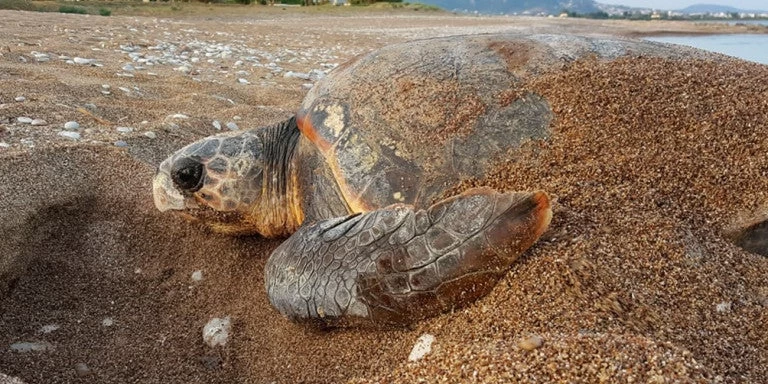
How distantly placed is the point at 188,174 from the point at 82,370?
803mm

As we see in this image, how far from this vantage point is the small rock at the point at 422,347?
145 centimetres

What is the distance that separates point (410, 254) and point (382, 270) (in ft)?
0.30

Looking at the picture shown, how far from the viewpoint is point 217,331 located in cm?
193

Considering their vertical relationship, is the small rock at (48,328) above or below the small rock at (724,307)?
below

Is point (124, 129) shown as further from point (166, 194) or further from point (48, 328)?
point (48, 328)

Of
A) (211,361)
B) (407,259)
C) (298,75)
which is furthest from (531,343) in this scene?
(298,75)

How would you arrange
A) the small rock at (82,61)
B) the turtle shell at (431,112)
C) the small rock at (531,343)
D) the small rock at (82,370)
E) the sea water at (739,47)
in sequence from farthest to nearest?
the sea water at (739,47) < the small rock at (82,61) < the turtle shell at (431,112) < the small rock at (82,370) < the small rock at (531,343)

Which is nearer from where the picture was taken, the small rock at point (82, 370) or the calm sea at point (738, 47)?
the small rock at point (82, 370)

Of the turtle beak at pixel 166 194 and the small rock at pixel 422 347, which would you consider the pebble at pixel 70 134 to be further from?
the small rock at pixel 422 347

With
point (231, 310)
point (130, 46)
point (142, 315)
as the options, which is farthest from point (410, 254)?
point (130, 46)

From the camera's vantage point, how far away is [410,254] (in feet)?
5.02

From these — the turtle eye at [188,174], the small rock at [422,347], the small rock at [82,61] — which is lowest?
the small rock at [422,347]

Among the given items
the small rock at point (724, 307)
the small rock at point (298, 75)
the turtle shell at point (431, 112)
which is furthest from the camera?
the small rock at point (298, 75)

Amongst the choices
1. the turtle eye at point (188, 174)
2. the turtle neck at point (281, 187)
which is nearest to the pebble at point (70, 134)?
the turtle eye at point (188, 174)
